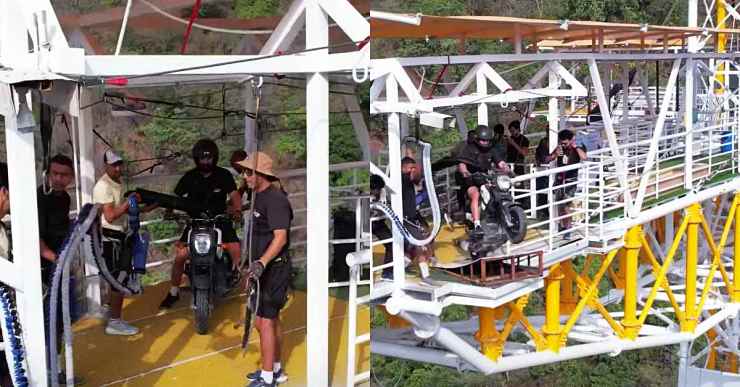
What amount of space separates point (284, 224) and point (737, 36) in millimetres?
9480

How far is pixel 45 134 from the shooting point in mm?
2381

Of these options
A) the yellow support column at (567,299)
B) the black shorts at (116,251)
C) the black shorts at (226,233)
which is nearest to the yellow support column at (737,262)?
the yellow support column at (567,299)

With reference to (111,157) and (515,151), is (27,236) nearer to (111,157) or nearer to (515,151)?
(111,157)

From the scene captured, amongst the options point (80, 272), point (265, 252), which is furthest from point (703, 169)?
point (80, 272)

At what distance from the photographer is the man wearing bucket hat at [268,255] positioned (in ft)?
9.38

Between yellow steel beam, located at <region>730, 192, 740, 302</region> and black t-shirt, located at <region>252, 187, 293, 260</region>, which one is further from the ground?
black t-shirt, located at <region>252, 187, 293, 260</region>

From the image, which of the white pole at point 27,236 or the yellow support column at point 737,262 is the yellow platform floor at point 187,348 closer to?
the white pole at point 27,236

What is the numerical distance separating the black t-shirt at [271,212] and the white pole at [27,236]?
718mm

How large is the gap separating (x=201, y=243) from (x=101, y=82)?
25.0 inches

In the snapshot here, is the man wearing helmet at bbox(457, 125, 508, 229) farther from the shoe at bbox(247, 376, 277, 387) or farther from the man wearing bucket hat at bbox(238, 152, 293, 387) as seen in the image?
the shoe at bbox(247, 376, 277, 387)

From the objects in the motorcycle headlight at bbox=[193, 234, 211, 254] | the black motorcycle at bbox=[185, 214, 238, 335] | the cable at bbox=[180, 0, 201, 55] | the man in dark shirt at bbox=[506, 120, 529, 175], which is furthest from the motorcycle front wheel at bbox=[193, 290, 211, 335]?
the man in dark shirt at bbox=[506, 120, 529, 175]

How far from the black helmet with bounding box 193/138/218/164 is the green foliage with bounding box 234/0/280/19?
0.44 metres

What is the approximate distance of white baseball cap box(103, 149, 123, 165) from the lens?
2537 mm

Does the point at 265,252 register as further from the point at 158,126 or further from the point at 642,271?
the point at 642,271
